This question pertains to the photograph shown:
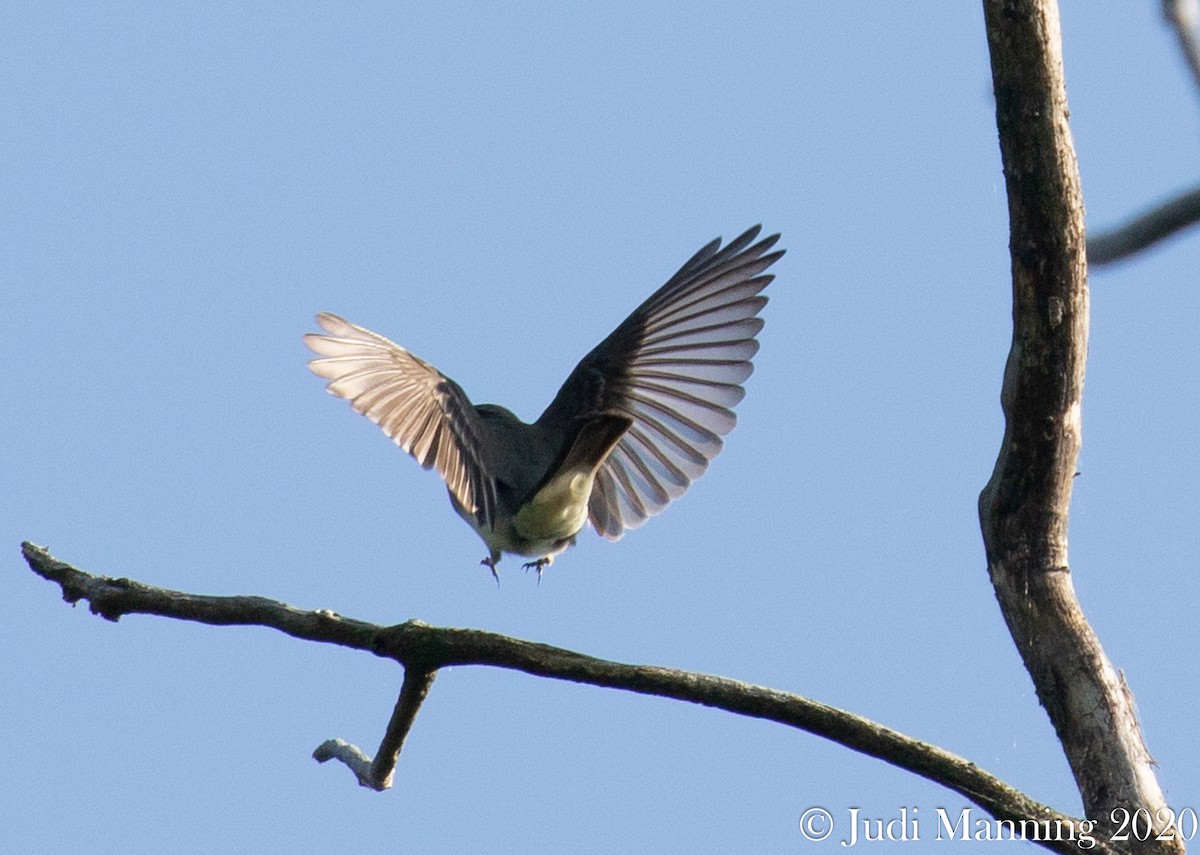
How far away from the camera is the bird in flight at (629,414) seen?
5871 millimetres

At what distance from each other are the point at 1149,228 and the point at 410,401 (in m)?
4.16

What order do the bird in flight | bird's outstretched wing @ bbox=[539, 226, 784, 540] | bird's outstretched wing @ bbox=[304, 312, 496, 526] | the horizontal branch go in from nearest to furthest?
the horizontal branch → bird's outstretched wing @ bbox=[304, 312, 496, 526] → the bird in flight → bird's outstretched wing @ bbox=[539, 226, 784, 540]

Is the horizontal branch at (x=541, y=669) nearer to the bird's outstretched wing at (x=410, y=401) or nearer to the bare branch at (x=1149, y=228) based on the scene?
the bird's outstretched wing at (x=410, y=401)

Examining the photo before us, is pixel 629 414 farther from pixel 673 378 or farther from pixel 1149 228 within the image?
pixel 1149 228

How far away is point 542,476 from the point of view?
592 cm

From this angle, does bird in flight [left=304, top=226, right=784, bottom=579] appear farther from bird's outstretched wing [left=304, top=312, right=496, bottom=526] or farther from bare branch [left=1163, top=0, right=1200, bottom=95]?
bare branch [left=1163, top=0, right=1200, bottom=95]

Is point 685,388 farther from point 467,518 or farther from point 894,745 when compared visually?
point 894,745

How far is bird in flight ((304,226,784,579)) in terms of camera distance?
587 cm

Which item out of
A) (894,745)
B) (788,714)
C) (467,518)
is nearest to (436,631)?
(788,714)

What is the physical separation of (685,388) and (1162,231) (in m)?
5.17

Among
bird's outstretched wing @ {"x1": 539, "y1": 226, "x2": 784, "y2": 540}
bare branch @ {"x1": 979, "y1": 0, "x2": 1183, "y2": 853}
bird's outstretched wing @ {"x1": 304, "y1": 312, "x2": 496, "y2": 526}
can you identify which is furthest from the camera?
bird's outstretched wing @ {"x1": 539, "y1": 226, "x2": 784, "y2": 540}

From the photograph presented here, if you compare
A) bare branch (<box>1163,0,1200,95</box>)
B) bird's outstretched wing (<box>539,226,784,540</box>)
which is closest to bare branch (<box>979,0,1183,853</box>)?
bare branch (<box>1163,0,1200,95</box>)

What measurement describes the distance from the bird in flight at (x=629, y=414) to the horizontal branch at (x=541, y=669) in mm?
2131

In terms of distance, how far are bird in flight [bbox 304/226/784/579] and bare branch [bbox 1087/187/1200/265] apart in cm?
404
